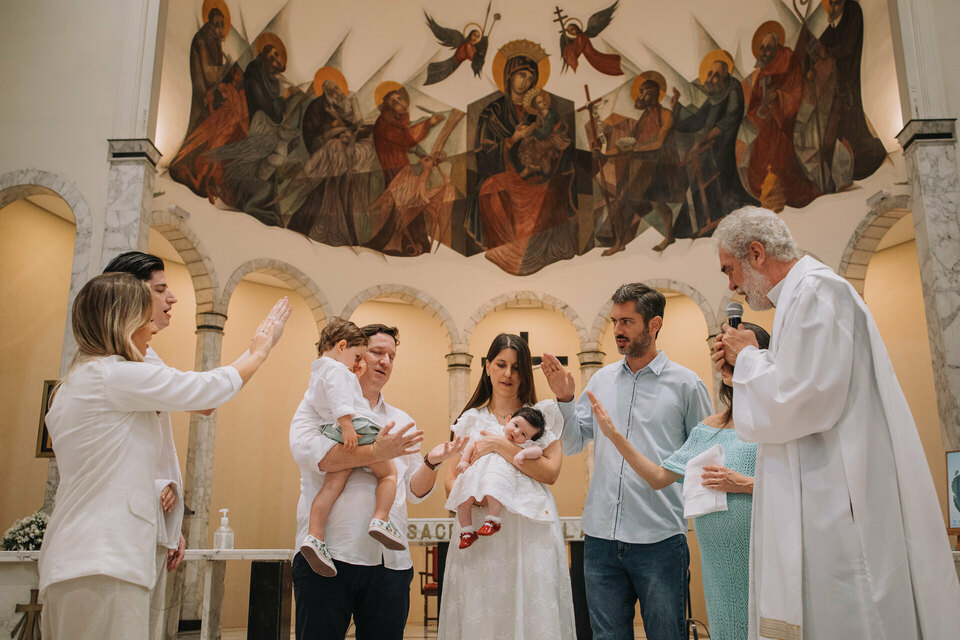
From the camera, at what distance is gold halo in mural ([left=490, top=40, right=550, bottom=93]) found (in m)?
11.6

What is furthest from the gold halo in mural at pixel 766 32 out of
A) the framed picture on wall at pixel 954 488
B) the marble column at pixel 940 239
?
the framed picture on wall at pixel 954 488

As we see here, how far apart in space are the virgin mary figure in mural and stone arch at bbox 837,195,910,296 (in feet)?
13.4

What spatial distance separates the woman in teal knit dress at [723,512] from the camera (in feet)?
9.37

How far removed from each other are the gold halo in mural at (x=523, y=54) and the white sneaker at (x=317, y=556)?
10201 mm

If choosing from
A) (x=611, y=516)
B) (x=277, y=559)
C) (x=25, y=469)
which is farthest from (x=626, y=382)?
(x=25, y=469)

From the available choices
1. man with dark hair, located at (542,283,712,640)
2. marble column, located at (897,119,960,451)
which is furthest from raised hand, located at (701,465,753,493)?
marble column, located at (897,119,960,451)

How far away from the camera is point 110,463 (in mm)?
2420

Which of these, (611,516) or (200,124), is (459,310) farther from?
(611,516)

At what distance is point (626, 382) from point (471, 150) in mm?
8966

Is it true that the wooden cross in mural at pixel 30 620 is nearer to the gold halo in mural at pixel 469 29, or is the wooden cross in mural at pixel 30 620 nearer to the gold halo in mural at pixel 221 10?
the gold halo in mural at pixel 221 10

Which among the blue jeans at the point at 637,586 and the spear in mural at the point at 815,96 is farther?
the spear in mural at the point at 815,96

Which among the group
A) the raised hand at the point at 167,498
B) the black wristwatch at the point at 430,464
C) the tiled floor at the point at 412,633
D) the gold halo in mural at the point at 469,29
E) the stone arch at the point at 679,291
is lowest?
the tiled floor at the point at 412,633

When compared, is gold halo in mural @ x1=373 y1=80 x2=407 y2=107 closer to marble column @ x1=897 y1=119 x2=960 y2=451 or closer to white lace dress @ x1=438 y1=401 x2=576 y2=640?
marble column @ x1=897 y1=119 x2=960 y2=451

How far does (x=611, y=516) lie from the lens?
3.27m
